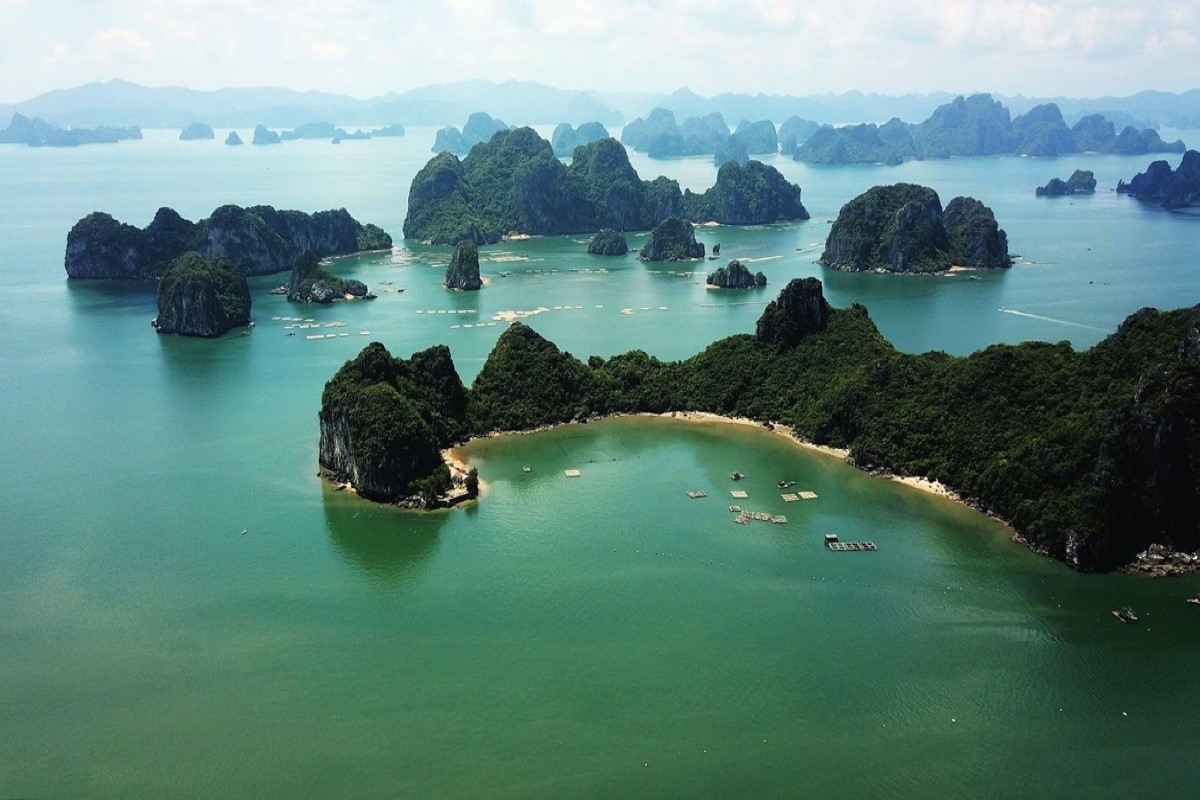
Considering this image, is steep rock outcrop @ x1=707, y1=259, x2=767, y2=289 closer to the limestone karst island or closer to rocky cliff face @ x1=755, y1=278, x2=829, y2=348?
the limestone karst island

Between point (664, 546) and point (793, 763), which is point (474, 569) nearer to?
point (664, 546)

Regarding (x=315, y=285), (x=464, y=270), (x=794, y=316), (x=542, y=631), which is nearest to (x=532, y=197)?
(x=464, y=270)

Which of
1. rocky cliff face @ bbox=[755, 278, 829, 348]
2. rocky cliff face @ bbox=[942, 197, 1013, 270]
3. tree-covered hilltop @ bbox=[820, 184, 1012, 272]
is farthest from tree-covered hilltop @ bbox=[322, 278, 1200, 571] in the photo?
rocky cliff face @ bbox=[942, 197, 1013, 270]

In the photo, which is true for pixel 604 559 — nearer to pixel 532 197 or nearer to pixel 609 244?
pixel 609 244

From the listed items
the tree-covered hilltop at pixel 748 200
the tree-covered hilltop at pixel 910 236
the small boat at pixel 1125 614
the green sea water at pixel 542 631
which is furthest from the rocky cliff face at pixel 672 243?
the small boat at pixel 1125 614

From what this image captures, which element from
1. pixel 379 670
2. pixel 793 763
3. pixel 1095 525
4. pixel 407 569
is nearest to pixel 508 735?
pixel 379 670
